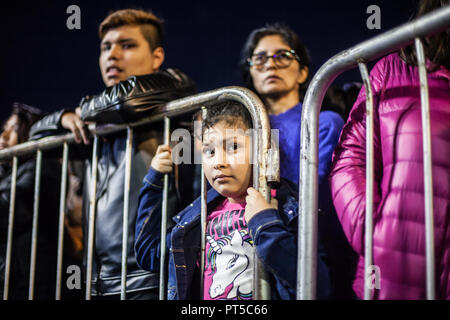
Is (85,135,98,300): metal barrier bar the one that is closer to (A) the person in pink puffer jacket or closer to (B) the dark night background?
(A) the person in pink puffer jacket

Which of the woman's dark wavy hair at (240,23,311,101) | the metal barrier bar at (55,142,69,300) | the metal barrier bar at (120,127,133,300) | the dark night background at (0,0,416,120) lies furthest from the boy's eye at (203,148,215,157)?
the dark night background at (0,0,416,120)

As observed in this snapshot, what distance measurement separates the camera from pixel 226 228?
1.91 m

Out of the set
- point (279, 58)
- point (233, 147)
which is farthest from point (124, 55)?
point (233, 147)

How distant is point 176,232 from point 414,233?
95cm

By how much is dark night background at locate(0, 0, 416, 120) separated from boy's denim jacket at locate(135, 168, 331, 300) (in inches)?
128

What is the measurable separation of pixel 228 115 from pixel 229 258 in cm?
58

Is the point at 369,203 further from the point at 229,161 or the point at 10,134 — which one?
the point at 10,134

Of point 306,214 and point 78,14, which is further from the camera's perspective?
point 78,14

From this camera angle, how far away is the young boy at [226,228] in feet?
5.44

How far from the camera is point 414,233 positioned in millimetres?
1387

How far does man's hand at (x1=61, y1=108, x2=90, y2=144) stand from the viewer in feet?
8.32
